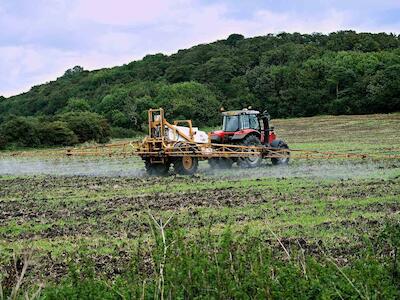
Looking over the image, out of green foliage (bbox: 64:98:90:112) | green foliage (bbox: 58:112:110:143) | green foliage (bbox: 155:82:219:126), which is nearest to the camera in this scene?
green foliage (bbox: 58:112:110:143)

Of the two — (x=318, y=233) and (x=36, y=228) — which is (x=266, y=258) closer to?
(x=318, y=233)

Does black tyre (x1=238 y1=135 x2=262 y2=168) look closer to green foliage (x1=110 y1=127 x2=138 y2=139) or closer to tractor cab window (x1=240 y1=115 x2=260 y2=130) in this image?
tractor cab window (x1=240 y1=115 x2=260 y2=130)

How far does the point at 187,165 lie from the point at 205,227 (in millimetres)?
10209

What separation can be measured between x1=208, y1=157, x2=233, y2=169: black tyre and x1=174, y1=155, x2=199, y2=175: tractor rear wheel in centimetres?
148

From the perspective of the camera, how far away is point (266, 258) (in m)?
5.42

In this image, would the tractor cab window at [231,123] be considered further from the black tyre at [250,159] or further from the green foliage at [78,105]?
the green foliage at [78,105]

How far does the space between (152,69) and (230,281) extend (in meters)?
101

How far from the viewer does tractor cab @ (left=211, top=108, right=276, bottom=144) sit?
69.5 feet

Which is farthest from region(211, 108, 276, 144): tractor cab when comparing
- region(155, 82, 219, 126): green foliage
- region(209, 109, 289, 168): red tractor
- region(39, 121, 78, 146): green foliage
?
region(155, 82, 219, 126): green foliage

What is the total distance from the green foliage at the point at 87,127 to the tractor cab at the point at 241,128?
24.7 metres

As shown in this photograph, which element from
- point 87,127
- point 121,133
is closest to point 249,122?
point 87,127

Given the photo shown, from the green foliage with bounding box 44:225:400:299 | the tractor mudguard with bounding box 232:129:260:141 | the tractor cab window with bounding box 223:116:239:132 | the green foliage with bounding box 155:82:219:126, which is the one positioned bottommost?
the green foliage with bounding box 44:225:400:299

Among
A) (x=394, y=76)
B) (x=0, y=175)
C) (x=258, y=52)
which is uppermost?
(x=258, y=52)

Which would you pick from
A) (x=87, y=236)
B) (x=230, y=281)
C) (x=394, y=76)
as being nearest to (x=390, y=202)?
(x=87, y=236)
